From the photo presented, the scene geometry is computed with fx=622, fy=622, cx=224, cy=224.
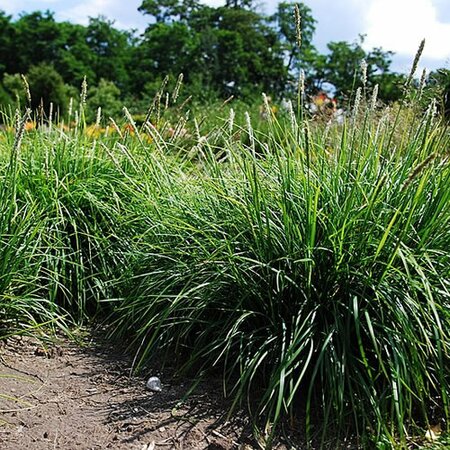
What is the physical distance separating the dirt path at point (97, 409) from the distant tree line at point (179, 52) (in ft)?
56.3

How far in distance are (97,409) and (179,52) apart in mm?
22778

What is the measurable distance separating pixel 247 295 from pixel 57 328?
1.23 metres

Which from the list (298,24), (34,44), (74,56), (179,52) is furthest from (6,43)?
(298,24)

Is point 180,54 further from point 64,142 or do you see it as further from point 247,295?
point 247,295

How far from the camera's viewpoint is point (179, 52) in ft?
79.2

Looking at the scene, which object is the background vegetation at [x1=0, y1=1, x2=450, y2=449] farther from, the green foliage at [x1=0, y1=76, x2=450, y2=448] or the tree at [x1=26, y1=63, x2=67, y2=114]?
the tree at [x1=26, y1=63, x2=67, y2=114]

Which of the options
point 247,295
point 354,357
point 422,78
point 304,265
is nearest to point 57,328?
point 247,295

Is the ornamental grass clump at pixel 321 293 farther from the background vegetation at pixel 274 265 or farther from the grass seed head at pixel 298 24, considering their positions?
the grass seed head at pixel 298 24

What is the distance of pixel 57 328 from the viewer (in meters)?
3.45

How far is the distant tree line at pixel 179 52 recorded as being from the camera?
2162 centimetres

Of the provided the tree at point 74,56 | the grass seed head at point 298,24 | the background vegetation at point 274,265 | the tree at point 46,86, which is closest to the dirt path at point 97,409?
the background vegetation at point 274,265

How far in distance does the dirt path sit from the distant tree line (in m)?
17.2

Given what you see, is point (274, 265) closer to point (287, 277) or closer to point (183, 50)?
point (287, 277)

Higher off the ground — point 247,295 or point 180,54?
point 180,54
